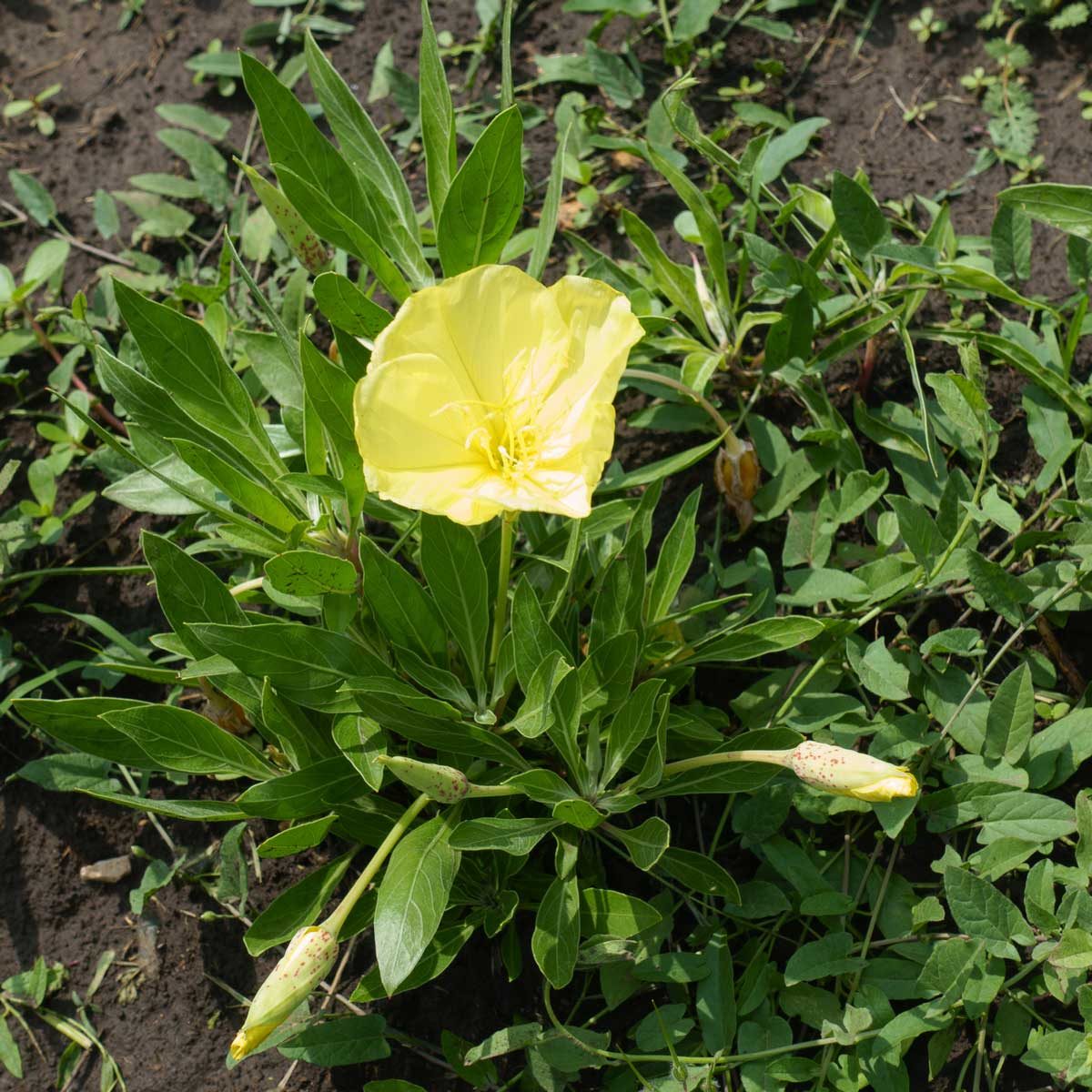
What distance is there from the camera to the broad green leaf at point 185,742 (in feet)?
5.45

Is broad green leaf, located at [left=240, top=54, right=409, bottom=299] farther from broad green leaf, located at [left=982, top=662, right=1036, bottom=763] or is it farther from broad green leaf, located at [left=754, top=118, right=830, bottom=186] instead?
broad green leaf, located at [left=982, top=662, right=1036, bottom=763]

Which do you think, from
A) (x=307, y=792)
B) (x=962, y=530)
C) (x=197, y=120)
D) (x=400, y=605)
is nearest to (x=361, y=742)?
(x=307, y=792)

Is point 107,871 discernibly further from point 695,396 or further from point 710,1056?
point 695,396

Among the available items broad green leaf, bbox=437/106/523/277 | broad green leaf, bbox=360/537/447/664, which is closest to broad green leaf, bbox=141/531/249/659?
broad green leaf, bbox=360/537/447/664

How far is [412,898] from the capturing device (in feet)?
5.11

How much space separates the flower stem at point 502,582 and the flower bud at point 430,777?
0.94 ft

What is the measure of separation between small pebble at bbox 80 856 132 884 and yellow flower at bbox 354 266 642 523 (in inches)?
47.2

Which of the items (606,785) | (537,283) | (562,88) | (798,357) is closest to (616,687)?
(606,785)

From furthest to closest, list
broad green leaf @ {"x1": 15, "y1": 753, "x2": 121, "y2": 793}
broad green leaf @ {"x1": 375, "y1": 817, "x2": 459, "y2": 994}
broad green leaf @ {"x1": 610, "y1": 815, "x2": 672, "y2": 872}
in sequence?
broad green leaf @ {"x1": 15, "y1": 753, "x2": 121, "y2": 793} < broad green leaf @ {"x1": 610, "y1": 815, "x2": 672, "y2": 872} < broad green leaf @ {"x1": 375, "y1": 817, "x2": 459, "y2": 994}

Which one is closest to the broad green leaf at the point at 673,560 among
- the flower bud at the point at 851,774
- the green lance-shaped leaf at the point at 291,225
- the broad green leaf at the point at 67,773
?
the flower bud at the point at 851,774

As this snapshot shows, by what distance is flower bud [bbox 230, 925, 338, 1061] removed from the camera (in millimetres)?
1366

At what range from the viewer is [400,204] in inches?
78.4

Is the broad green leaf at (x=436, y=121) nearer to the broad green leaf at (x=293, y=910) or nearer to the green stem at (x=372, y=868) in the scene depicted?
the green stem at (x=372, y=868)

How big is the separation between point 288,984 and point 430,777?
302mm
